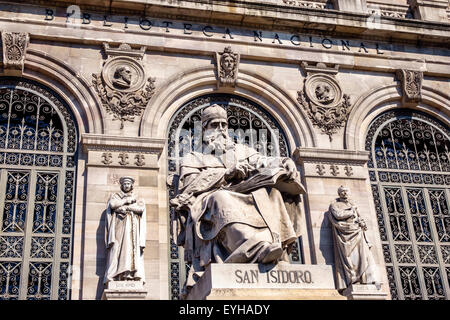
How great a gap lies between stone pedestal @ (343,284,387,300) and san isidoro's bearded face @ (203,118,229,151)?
3723 mm

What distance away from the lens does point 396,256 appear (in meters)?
13.4

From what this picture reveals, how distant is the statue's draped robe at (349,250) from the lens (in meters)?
12.0

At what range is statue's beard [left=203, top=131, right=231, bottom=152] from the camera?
9.88m

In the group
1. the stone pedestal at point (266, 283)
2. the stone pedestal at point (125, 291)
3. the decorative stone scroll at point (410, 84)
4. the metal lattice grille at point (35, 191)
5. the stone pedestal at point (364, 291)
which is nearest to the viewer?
the stone pedestal at point (266, 283)

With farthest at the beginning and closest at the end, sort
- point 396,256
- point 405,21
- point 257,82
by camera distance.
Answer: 1. point 405,21
2. point 257,82
3. point 396,256

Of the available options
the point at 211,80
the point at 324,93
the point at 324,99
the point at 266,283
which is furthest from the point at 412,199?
the point at 266,283

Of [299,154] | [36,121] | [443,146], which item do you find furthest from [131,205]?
[443,146]

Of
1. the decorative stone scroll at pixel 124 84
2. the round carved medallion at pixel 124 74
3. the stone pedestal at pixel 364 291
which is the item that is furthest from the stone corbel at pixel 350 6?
the stone pedestal at pixel 364 291

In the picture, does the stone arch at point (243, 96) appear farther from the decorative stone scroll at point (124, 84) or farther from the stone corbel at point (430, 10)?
the stone corbel at point (430, 10)

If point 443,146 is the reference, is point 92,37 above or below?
above

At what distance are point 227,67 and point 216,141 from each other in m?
4.50

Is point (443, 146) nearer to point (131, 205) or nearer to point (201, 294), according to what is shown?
point (131, 205)

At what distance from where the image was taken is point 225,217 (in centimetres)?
850
